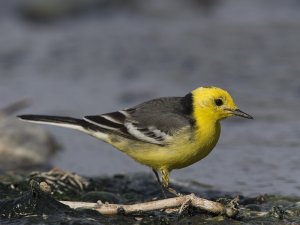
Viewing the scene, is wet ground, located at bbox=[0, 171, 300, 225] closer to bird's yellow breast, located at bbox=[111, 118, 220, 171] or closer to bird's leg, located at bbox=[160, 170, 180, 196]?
bird's leg, located at bbox=[160, 170, 180, 196]

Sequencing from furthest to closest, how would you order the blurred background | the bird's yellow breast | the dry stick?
the blurred background
the bird's yellow breast
the dry stick

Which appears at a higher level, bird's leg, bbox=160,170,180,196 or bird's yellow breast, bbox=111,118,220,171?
bird's yellow breast, bbox=111,118,220,171

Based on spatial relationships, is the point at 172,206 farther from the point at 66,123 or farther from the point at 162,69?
the point at 162,69

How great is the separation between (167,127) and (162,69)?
6758 mm

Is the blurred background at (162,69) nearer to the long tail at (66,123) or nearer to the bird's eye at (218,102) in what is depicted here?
the bird's eye at (218,102)

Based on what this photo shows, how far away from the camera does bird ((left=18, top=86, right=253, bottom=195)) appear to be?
25.2 ft

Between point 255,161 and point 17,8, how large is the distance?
32.6ft

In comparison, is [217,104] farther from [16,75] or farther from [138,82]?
[16,75]

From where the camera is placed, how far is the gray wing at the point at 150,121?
780cm

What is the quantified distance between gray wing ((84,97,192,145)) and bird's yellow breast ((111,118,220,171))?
71 millimetres

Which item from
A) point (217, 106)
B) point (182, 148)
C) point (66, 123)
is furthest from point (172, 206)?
point (66, 123)

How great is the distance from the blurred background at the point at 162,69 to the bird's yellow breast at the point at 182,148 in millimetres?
1091

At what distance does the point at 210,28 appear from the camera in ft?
53.8

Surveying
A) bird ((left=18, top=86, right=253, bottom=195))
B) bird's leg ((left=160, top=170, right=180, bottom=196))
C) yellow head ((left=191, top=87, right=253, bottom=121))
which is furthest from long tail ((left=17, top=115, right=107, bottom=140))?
yellow head ((left=191, top=87, right=253, bottom=121))
